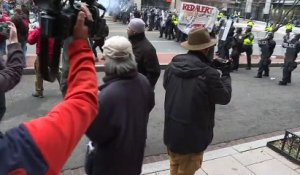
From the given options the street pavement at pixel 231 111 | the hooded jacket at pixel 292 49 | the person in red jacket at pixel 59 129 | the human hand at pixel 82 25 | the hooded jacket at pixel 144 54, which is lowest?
the street pavement at pixel 231 111

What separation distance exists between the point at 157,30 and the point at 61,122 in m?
22.1

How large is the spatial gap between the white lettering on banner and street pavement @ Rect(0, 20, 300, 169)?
126 inches

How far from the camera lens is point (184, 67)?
3064 millimetres

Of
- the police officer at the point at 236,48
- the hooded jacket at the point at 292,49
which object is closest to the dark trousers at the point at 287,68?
the hooded jacket at the point at 292,49

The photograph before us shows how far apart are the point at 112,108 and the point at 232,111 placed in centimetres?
509

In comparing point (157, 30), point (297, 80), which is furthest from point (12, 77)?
point (157, 30)

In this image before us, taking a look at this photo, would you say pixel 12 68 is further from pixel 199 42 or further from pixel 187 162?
pixel 187 162

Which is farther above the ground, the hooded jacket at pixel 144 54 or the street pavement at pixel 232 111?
the hooded jacket at pixel 144 54

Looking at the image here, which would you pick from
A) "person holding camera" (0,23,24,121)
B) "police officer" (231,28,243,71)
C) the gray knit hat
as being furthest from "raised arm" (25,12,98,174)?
"police officer" (231,28,243,71)

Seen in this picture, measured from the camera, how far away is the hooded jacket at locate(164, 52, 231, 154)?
118 inches

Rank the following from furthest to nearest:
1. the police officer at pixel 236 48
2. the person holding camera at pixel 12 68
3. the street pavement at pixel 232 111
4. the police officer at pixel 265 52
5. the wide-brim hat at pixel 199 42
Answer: the police officer at pixel 236 48
the police officer at pixel 265 52
the street pavement at pixel 232 111
the wide-brim hat at pixel 199 42
the person holding camera at pixel 12 68

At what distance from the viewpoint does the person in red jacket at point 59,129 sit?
1061mm

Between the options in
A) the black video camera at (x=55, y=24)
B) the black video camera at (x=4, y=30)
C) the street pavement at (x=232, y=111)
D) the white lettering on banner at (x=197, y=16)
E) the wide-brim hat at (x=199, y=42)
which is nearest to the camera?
the black video camera at (x=55, y=24)

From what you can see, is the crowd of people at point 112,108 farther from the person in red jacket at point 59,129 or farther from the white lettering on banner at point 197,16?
the white lettering on banner at point 197,16
